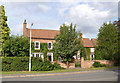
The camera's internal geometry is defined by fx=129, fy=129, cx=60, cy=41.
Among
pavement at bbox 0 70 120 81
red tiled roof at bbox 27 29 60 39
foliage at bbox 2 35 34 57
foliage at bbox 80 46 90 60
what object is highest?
red tiled roof at bbox 27 29 60 39

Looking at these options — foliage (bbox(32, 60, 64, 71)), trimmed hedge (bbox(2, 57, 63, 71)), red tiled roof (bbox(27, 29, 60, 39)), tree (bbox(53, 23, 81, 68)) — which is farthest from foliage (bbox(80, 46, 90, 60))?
trimmed hedge (bbox(2, 57, 63, 71))

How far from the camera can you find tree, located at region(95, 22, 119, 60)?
2751cm

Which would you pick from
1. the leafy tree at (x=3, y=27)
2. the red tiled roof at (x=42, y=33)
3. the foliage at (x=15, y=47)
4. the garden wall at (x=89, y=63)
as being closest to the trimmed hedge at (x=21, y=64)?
the foliage at (x=15, y=47)

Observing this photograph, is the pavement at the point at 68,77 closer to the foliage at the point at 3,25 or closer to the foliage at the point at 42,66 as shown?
the foliage at the point at 42,66

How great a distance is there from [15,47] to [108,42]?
1921 cm

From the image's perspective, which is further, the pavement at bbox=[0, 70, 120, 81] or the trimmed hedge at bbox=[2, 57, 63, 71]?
the trimmed hedge at bbox=[2, 57, 63, 71]

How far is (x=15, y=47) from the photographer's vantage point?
21172mm

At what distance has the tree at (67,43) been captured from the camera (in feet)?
73.3

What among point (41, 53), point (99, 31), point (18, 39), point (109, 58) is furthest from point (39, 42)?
point (109, 58)

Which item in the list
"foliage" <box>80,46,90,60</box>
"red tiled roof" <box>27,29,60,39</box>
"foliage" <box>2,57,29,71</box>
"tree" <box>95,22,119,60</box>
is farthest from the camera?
"foliage" <box>80,46,90,60</box>

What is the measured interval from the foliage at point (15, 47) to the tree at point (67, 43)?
214 inches

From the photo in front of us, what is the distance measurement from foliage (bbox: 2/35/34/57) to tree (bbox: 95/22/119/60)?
1678 centimetres

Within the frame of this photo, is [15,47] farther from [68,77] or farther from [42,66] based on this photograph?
[68,77]

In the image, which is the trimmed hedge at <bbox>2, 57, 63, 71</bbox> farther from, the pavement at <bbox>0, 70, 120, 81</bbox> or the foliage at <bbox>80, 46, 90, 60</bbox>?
the foliage at <bbox>80, 46, 90, 60</bbox>
